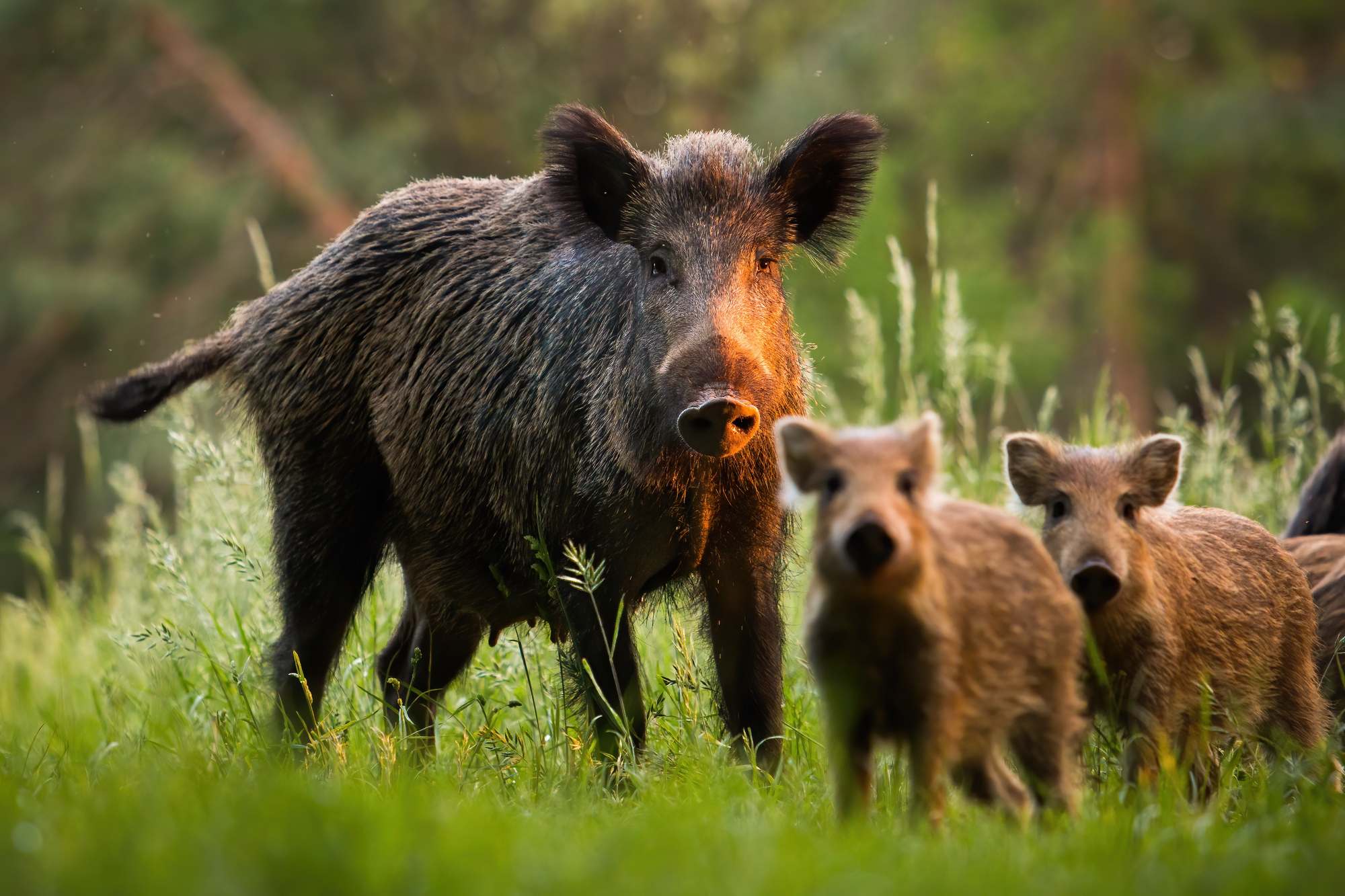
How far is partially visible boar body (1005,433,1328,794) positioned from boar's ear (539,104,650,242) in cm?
149

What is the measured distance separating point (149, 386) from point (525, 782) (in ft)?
7.88

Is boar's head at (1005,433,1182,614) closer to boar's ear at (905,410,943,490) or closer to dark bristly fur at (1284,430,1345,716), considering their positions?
boar's ear at (905,410,943,490)

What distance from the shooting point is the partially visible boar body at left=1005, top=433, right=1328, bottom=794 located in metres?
3.19

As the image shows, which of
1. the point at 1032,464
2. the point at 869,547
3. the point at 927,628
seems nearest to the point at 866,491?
the point at 869,547

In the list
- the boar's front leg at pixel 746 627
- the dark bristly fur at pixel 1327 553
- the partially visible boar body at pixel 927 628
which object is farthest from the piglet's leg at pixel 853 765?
the dark bristly fur at pixel 1327 553

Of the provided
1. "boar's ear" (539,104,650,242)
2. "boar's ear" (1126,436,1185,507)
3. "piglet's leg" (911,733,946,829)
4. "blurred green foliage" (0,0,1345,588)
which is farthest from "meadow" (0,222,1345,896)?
"blurred green foliage" (0,0,1345,588)

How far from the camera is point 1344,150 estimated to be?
1470 cm

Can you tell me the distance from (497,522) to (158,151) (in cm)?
1299

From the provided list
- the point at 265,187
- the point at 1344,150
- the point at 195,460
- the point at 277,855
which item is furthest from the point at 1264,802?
the point at 265,187

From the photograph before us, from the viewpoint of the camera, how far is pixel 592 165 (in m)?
4.16

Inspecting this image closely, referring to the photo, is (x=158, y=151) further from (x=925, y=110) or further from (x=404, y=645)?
(x=404, y=645)

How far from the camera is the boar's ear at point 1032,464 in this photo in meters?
3.35

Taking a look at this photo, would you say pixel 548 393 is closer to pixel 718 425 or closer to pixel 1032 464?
pixel 718 425

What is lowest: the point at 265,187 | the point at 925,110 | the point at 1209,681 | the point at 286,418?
the point at 1209,681
